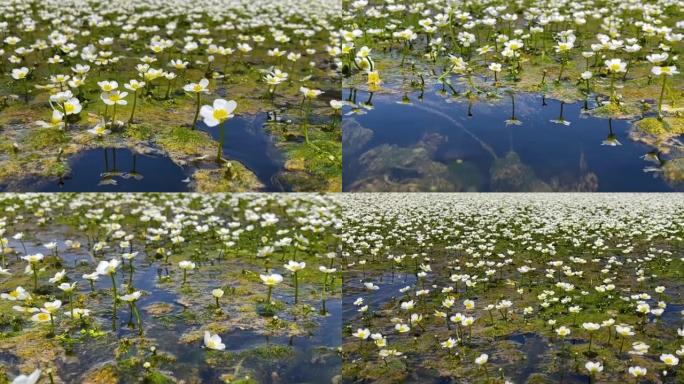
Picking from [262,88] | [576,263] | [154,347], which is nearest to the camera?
[154,347]

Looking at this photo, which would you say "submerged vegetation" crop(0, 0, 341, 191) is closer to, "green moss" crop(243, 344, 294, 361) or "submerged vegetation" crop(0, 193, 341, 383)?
"submerged vegetation" crop(0, 193, 341, 383)

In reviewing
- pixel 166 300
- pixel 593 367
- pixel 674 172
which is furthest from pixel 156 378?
pixel 674 172

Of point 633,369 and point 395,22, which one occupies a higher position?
point 395,22

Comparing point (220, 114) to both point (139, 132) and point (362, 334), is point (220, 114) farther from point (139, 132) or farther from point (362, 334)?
point (362, 334)

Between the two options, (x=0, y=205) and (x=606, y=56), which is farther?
(x=0, y=205)

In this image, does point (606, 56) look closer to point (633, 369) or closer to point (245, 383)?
point (633, 369)

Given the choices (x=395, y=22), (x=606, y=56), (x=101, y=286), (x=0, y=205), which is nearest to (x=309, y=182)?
(x=101, y=286)

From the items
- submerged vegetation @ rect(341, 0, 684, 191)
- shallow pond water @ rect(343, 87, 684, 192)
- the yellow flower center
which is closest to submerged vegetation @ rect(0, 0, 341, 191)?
the yellow flower center

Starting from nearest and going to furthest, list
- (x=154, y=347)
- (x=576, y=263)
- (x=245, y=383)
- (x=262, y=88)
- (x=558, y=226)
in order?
(x=245, y=383) → (x=154, y=347) → (x=576, y=263) → (x=262, y=88) → (x=558, y=226)

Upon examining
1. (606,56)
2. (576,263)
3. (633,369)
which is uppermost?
(606,56)
